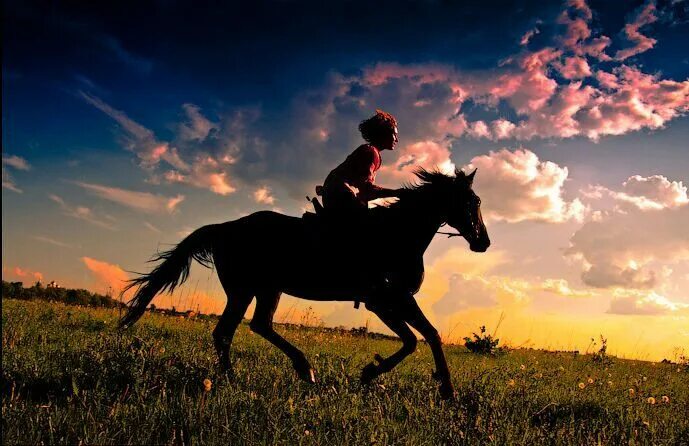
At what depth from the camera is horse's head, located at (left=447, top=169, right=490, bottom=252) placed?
699 cm

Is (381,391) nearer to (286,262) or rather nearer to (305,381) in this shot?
(305,381)

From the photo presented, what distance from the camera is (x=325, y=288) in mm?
7039

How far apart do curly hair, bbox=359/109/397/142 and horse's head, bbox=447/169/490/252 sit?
1.20m

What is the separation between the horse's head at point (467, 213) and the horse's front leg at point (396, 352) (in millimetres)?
1575

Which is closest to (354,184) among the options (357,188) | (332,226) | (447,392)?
(357,188)

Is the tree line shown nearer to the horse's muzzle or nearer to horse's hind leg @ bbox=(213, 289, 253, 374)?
horse's hind leg @ bbox=(213, 289, 253, 374)

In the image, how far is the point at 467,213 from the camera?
6992mm

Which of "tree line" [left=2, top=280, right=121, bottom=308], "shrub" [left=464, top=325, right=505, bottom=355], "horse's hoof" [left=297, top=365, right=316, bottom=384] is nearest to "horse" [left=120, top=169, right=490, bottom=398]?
"horse's hoof" [left=297, top=365, right=316, bottom=384]

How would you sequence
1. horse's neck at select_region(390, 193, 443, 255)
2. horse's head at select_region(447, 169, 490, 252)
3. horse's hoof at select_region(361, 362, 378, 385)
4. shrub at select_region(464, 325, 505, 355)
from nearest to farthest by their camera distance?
1. horse's hoof at select_region(361, 362, 378, 385)
2. horse's neck at select_region(390, 193, 443, 255)
3. horse's head at select_region(447, 169, 490, 252)
4. shrub at select_region(464, 325, 505, 355)

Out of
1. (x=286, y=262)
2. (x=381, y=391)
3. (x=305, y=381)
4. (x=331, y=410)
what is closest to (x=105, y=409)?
(x=331, y=410)

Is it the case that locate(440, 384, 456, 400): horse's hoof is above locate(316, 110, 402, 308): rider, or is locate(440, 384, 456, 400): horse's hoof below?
below

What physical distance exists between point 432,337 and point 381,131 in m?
2.99

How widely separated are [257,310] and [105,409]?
3.21 m

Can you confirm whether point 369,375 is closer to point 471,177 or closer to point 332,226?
point 332,226
